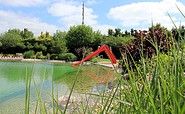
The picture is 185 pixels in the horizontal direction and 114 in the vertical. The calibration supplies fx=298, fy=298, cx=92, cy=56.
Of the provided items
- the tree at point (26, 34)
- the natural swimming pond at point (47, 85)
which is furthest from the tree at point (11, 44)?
the natural swimming pond at point (47, 85)

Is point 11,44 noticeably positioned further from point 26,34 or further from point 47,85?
point 47,85

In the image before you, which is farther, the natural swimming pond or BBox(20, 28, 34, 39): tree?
BBox(20, 28, 34, 39): tree

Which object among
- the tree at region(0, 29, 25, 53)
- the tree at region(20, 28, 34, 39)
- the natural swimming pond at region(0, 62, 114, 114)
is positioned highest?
the tree at region(20, 28, 34, 39)

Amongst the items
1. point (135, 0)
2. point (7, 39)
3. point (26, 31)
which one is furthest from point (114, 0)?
point (26, 31)

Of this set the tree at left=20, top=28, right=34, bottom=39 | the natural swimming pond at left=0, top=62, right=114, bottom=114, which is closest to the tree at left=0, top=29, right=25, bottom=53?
the tree at left=20, top=28, right=34, bottom=39

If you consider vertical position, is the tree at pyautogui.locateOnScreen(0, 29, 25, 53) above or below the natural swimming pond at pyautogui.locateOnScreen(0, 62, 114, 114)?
above

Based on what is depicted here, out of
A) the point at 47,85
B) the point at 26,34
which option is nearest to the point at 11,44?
the point at 26,34

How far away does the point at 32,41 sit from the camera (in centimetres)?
3969

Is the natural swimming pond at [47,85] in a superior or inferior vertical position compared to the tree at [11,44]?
inferior

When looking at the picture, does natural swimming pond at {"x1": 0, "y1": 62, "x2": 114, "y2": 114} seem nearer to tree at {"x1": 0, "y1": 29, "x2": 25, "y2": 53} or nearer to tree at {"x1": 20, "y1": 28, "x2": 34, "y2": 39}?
tree at {"x1": 0, "y1": 29, "x2": 25, "y2": 53}

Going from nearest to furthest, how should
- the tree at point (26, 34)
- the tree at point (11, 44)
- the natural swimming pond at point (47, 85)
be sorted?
1. the natural swimming pond at point (47, 85)
2. the tree at point (11, 44)
3. the tree at point (26, 34)

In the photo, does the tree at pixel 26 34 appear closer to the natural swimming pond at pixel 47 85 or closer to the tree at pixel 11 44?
the tree at pixel 11 44

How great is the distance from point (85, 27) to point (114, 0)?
4238cm

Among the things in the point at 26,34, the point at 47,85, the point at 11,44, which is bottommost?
the point at 47,85
